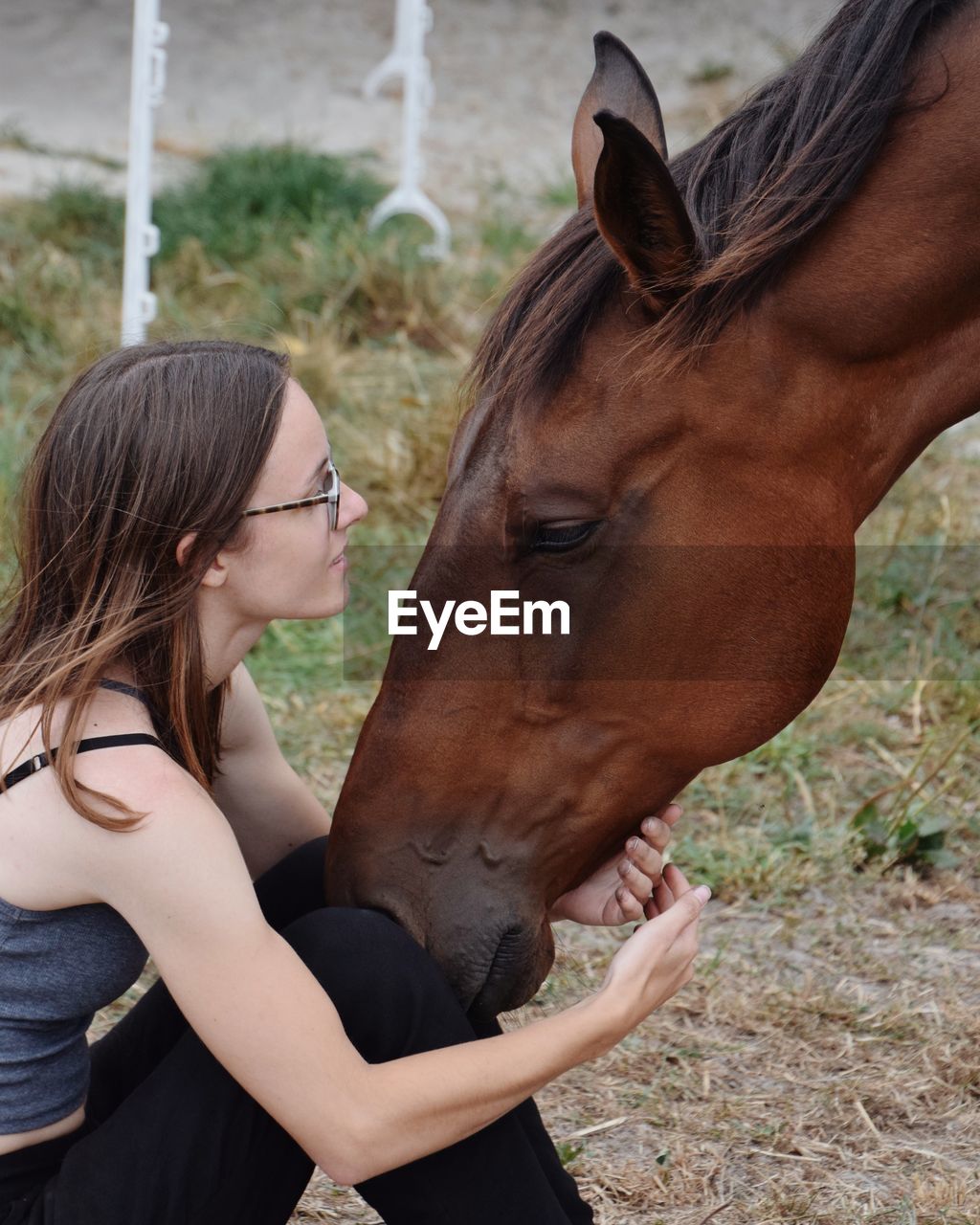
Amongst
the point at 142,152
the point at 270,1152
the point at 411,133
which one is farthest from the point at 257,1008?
the point at 411,133

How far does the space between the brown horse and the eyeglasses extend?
0.45ft

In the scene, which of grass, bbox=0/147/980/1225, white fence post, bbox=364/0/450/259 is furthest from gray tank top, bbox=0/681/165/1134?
white fence post, bbox=364/0/450/259

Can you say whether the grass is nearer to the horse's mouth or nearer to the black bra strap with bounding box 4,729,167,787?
the horse's mouth

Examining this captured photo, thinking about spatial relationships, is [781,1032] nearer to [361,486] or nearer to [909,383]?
[909,383]

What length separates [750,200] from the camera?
166cm

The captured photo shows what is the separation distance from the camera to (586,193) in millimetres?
1972

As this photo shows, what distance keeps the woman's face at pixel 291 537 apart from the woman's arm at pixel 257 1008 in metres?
Result: 0.26

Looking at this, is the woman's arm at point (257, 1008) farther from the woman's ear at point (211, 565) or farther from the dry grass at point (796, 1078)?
the dry grass at point (796, 1078)

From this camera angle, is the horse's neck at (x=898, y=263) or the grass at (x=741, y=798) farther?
the grass at (x=741, y=798)

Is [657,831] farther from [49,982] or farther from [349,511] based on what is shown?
[49,982]

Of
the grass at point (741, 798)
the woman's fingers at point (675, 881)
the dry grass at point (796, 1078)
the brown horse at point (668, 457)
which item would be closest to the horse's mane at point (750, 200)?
the brown horse at point (668, 457)

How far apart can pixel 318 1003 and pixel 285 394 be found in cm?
65

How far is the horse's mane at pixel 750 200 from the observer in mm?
1646

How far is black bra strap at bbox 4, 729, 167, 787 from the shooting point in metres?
1.46
